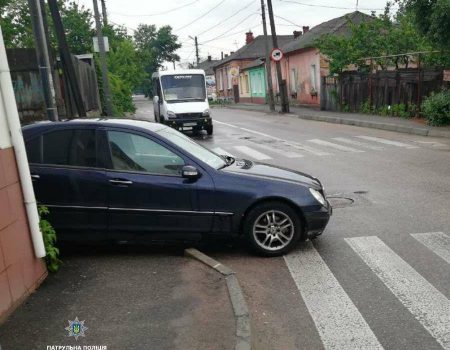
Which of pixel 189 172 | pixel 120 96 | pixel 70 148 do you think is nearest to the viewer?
pixel 189 172

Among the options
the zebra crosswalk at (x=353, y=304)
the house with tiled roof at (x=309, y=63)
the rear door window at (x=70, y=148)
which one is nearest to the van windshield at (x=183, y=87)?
the house with tiled roof at (x=309, y=63)

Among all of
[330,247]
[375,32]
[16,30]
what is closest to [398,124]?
[375,32]

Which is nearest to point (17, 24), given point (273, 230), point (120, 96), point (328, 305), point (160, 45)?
point (120, 96)

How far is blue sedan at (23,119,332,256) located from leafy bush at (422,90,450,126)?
13449 mm

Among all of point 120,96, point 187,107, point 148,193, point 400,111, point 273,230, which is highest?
point 120,96

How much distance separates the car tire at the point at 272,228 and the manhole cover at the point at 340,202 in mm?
2294

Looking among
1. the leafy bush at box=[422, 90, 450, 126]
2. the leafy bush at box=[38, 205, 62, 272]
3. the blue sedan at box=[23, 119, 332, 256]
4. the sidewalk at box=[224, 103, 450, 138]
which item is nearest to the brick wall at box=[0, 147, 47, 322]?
the leafy bush at box=[38, 205, 62, 272]

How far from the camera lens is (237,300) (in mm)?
4484

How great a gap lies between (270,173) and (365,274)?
64.6 inches

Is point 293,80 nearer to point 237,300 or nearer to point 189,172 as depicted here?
point 189,172

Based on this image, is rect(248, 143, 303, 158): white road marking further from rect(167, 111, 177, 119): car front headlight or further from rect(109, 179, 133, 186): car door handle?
rect(109, 179, 133, 186): car door handle

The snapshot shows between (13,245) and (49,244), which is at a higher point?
(13,245)

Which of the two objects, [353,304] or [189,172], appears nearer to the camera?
[353,304]

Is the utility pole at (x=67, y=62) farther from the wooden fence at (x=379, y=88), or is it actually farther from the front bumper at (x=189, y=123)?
the wooden fence at (x=379, y=88)
